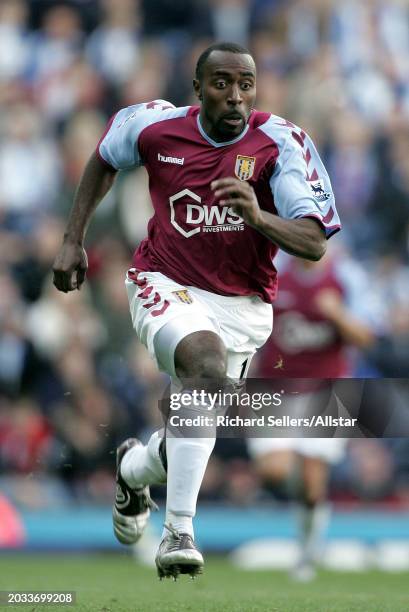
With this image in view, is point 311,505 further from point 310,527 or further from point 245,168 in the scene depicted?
point 245,168

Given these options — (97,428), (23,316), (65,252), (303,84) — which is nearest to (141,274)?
(65,252)

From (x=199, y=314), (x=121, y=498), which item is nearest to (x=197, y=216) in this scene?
(x=199, y=314)

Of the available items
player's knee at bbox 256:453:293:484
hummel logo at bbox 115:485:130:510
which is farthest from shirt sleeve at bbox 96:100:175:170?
player's knee at bbox 256:453:293:484

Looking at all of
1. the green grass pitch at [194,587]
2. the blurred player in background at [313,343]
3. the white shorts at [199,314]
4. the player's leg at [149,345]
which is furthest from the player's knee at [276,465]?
the white shorts at [199,314]

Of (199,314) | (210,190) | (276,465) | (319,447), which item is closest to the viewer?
(199,314)

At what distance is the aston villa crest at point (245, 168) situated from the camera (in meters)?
7.24

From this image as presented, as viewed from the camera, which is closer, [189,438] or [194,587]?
[189,438]

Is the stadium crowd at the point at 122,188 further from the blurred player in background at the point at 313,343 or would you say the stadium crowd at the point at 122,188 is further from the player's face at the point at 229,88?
the player's face at the point at 229,88

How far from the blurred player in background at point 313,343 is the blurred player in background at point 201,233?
14.5 ft

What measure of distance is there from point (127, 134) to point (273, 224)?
137 centimetres

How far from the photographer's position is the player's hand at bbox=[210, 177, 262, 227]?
636cm

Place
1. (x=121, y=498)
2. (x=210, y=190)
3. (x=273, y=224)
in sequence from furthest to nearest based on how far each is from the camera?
(x=121, y=498) < (x=210, y=190) < (x=273, y=224)

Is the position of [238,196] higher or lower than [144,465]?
higher

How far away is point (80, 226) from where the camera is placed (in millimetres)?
7848
